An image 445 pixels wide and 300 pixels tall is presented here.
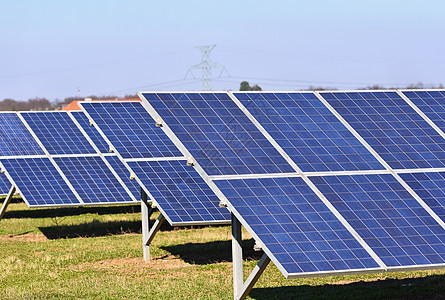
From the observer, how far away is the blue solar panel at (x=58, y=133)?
37656 mm

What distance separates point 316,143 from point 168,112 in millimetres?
3367

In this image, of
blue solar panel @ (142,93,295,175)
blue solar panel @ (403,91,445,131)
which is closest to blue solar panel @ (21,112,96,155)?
blue solar panel @ (142,93,295,175)

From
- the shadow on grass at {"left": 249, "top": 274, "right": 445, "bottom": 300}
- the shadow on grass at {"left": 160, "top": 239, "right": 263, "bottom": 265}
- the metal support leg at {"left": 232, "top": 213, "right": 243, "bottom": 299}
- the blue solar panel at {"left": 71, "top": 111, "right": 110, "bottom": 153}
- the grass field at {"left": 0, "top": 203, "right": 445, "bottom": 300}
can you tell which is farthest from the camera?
the blue solar panel at {"left": 71, "top": 111, "right": 110, "bottom": 153}

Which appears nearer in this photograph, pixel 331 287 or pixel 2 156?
pixel 331 287

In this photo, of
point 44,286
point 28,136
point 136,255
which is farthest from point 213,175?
point 28,136

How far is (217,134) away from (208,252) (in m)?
11.3

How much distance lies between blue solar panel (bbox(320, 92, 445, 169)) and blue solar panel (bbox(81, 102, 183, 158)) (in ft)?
28.4

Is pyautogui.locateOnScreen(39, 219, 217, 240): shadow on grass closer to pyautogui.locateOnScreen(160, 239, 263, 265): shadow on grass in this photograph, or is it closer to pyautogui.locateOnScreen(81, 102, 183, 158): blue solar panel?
pyautogui.locateOnScreen(160, 239, 263, 265): shadow on grass

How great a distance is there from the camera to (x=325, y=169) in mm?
15898

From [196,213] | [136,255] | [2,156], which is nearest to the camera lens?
[196,213]

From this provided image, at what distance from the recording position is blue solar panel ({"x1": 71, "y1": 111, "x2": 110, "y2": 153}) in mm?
37844

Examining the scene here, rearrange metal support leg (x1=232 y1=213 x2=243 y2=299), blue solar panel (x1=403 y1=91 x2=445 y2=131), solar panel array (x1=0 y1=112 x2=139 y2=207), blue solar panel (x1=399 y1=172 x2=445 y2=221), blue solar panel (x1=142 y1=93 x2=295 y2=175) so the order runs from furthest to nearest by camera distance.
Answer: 1. solar panel array (x1=0 y1=112 x2=139 y2=207)
2. blue solar panel (x1=403 y1=91 x2=445 y2=131)
3. blue solar panel (x1=142 y1=93 x2=295 y2=175)
4. metal support leg (x1=232 y1=213 x2=243 y2=299)
5. blue solar panel (x1=399 y1=172 x2=445 y2=221)

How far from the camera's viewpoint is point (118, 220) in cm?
3756

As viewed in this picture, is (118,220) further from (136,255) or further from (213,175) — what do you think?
(213,175)
